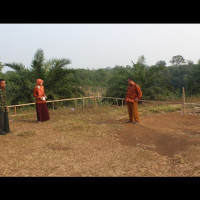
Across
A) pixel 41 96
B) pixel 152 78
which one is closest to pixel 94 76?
pixel 152 78

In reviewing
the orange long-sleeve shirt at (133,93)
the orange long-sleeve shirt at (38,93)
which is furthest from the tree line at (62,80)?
the orange long-sleeve shirt at (133,93)

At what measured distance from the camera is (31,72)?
13.0 metres

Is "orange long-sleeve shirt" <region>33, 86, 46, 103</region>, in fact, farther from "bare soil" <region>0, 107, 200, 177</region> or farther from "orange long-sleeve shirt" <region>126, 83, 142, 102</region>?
"orange long-sleeve shirt" <region>126, 83, 142, 102</region>

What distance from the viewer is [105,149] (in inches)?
197

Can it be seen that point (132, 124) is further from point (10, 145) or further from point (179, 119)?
point (10, 145)

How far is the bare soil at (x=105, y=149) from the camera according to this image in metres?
3.72

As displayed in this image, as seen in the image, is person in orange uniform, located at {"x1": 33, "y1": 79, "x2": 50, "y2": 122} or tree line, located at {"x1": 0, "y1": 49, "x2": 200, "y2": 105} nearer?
person in orange uniform, located at {"x1": 33, "y1": 79, "x2": 50, "y2": 122}

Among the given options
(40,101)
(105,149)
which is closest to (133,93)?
(105,149)

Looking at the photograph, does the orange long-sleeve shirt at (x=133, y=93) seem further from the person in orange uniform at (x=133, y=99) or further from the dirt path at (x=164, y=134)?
the dirt path at (x=164, y=134)

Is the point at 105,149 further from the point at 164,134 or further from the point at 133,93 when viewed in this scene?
the point at 133,93

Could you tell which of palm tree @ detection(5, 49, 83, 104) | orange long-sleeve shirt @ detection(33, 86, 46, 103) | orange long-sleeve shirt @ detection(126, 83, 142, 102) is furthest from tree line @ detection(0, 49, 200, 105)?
orange long-sleeve shirt @ detection(126, 83, 142, 102)

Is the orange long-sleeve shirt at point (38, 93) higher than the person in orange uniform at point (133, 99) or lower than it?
higher

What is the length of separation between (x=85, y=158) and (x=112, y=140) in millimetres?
1465

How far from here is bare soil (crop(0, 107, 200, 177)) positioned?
146 inches
